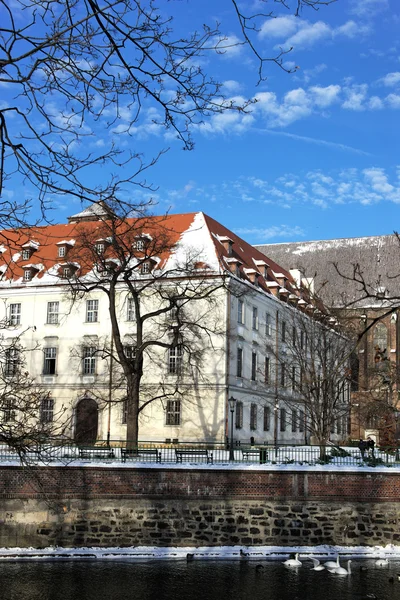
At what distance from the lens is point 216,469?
23.4 metres

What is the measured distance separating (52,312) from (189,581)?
90.3 ft

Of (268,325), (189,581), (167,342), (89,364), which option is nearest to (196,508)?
(189,581)

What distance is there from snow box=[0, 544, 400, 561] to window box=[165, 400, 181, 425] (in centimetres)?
1740

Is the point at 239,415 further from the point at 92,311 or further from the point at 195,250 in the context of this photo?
the point at 92,311

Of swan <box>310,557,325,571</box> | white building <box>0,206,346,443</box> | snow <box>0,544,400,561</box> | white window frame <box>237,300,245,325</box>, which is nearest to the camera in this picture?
swan <box>310,557,325,571</box>

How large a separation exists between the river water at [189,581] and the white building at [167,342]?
17410 millimetres

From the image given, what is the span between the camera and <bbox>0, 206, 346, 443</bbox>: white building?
39.6 m

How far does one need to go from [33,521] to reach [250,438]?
21460 millimetres

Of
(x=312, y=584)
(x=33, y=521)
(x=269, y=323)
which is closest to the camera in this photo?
(x=312, y=584)

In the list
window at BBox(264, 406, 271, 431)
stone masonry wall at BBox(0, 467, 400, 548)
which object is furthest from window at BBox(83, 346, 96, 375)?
stone masonry wall at BBox(0, 467, 400, 548)

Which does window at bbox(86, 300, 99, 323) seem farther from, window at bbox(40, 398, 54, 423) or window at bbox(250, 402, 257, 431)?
window at bbox(250, 402, 257, 431)

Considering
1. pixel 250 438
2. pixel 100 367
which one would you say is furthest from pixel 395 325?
pixel 100 367

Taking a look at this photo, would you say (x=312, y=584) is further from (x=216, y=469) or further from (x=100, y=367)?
(x=100, y=367)

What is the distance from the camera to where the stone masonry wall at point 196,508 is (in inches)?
887
